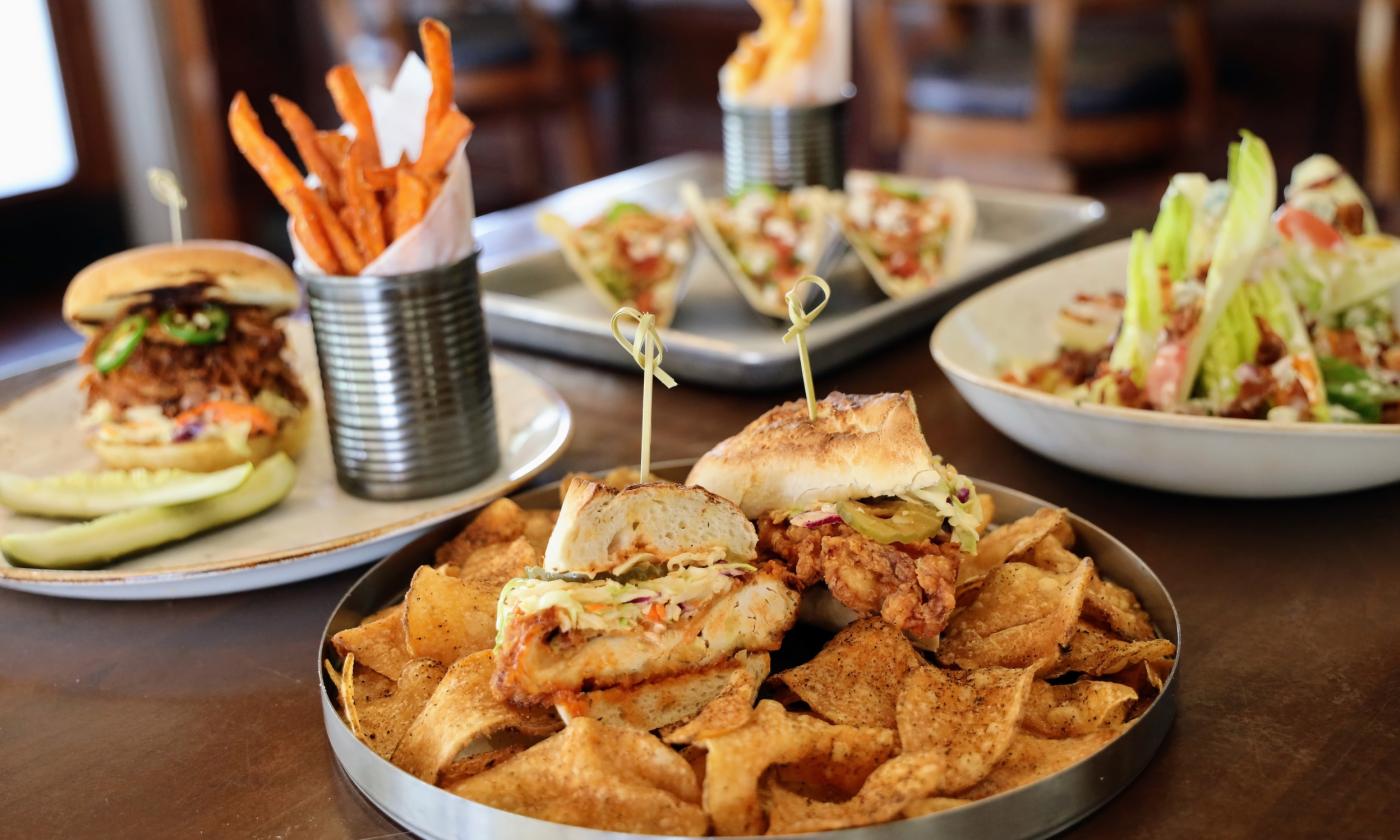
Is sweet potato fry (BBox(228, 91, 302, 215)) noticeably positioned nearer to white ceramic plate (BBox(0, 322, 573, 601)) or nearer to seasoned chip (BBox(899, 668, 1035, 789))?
white ceramic plate (BBox(0, 322, 573, 601))

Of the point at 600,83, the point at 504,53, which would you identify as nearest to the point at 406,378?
the point at 504,53

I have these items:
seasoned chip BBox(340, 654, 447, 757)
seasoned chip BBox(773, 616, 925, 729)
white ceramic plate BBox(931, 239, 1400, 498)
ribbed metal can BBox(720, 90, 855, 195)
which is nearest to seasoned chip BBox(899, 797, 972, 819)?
seasoned chip BBox(773, 616, 925, 729)

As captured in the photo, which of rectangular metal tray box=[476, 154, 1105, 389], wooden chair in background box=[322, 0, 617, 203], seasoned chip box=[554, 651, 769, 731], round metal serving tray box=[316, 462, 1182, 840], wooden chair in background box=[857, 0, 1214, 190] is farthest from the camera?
wooden chair in background box=[322, 0, 617, 203]

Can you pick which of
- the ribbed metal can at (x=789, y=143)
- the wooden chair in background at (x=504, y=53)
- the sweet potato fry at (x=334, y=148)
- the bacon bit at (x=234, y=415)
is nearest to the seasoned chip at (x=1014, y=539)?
the sweet potato fry at (x=334, y=148)

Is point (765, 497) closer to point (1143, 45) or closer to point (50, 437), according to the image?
point (50, 437)

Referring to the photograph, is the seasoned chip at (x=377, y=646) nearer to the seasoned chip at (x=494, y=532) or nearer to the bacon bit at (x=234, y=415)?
the seasoned chip at (x=494, y=532)

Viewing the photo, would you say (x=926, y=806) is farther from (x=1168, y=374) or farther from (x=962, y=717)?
(x=1168, y=374)
